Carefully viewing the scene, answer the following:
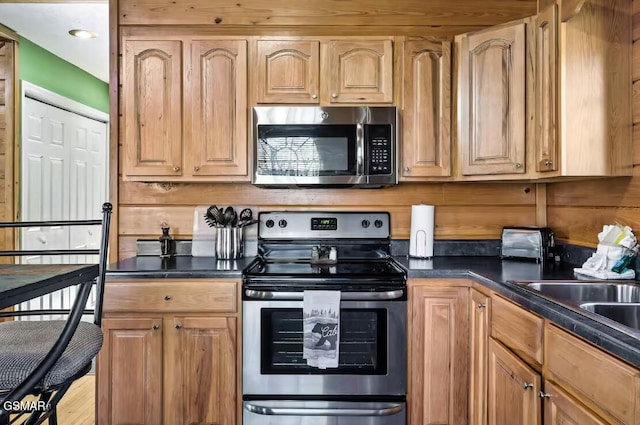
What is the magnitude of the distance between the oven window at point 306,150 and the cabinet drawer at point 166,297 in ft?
2.22

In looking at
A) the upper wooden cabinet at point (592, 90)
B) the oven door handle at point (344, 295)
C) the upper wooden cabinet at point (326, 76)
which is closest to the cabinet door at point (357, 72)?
the upper wooden cabinet at point (326, 76)

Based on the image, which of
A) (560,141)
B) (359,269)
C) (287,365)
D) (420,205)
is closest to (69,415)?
(287,365)

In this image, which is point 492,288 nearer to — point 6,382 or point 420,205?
point 420,205

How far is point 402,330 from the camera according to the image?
6.89 feet

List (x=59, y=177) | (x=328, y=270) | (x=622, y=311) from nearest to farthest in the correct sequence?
(x=622, y=311)
(x=328, y=270)
(x=59, y=177)

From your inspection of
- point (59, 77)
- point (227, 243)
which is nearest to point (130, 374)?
point (227, 243)

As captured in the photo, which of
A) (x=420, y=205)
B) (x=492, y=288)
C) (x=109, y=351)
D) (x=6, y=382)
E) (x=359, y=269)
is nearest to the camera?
(x=6, y=382)

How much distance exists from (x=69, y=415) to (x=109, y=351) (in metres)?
0.90

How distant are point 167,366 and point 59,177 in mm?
2498

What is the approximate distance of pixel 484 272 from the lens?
203 cm

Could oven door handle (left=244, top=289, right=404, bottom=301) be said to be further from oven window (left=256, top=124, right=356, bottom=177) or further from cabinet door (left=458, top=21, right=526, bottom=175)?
cabinet door (left=458, top=21, right=526, bottom=175)

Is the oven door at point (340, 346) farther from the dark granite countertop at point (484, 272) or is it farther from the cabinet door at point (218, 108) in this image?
the cabinet door at point (218, 108)

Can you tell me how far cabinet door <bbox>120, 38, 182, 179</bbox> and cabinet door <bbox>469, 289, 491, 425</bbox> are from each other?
1617mm

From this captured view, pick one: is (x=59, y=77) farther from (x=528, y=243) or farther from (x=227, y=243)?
(x=528, y=243)
